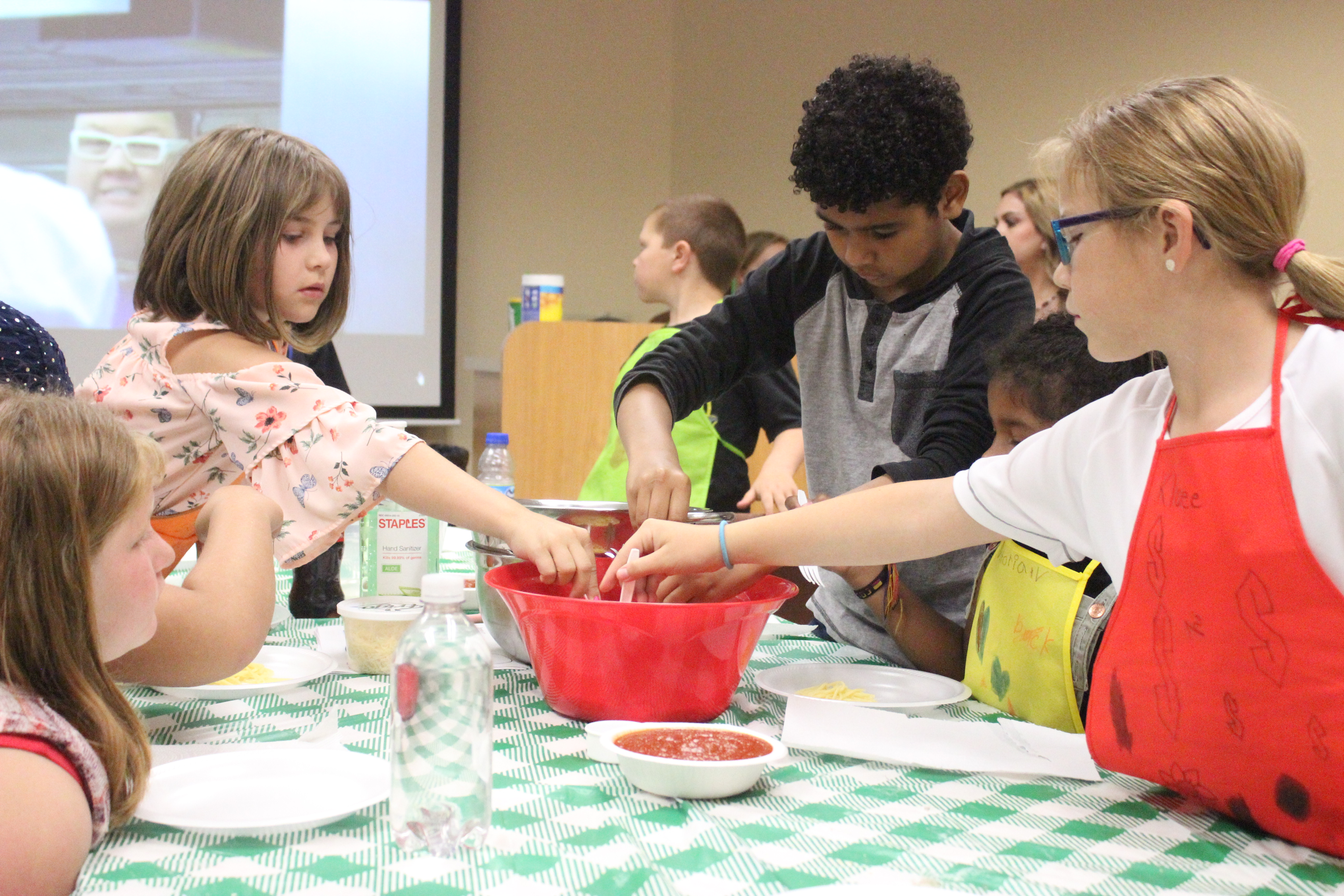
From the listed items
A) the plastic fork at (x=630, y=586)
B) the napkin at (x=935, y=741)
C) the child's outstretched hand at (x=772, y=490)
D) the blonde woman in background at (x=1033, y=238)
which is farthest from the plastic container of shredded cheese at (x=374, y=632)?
the blonde woman in background at (x=1033, y=238)

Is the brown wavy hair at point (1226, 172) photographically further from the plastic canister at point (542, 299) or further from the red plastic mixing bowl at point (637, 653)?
the plastic canister at point (542, 299)

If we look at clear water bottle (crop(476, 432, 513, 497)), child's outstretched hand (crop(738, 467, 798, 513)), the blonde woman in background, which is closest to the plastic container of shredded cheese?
clear water bottle (crop(476, 432, 513, 497))

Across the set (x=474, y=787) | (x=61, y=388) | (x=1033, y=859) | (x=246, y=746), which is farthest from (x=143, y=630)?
(x=1033, y=859)

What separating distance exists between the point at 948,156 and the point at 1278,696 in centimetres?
82

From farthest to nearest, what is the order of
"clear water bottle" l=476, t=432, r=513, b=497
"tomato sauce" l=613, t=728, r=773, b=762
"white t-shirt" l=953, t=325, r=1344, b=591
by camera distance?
"clear water bottle" l=476, t=432, r=513, b=497 < "tomato sauce" l=613, t=728, r=773, b=762 < "white t-shirt" l=953, t=325, r=1344, b=591

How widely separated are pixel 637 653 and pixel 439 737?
306 millimetres

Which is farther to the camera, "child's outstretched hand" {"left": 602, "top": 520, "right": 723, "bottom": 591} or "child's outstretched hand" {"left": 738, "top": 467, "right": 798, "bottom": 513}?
"child's outstretched hand" {"left": 738, "top": 467, "right": 798, "bottom": 513}

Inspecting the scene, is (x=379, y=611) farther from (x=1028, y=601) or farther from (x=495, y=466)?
(x=495, y=466)

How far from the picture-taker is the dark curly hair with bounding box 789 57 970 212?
52.4 inches

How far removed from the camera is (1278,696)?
790 mm

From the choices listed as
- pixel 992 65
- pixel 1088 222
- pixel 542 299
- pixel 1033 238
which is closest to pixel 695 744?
pixel 1088 222

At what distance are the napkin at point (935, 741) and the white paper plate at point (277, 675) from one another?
52 centimetres

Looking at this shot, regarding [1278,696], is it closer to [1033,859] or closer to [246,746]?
[1033,859]

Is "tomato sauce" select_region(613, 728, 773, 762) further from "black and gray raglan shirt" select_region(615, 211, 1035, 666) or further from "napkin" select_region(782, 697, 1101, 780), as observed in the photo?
"black and gray raglan shirt" select_region(615, 211, 1035, 666)
